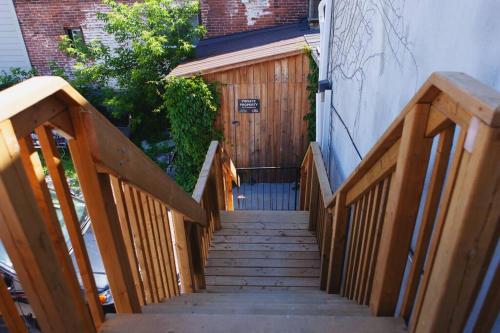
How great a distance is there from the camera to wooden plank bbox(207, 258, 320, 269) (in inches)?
161

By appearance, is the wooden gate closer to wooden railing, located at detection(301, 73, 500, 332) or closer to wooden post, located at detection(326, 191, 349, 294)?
wooden post, located at detection(326, 191, 349, 294)

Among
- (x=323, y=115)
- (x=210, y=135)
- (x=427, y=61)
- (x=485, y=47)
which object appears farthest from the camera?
(x=210, y=135)

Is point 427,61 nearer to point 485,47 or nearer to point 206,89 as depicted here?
point 485,47

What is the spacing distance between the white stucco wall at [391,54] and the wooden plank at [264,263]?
104 centimetres

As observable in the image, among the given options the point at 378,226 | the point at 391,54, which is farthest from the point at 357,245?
the point at 391,54

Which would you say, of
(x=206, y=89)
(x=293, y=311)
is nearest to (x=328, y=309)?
(x=293, y=311)

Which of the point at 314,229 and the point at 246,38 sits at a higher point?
the point at 246,38

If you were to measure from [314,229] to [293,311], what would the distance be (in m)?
2.40

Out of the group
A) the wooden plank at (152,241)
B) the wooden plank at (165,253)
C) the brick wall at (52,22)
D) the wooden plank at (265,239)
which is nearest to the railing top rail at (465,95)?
the wooden plank at (152,241)

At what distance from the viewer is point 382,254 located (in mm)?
1643

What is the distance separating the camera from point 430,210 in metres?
1.36

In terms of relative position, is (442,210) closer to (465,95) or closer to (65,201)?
(465,95)

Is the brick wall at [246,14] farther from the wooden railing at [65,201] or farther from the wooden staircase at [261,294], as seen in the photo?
the wooden railing at [65,201]

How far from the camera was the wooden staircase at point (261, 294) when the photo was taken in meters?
1.68
